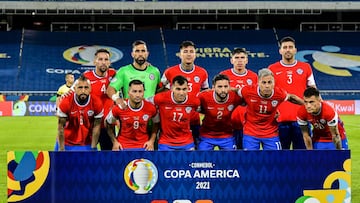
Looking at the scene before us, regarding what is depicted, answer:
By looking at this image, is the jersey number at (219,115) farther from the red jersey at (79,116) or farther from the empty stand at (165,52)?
the empty stand at (165,52)

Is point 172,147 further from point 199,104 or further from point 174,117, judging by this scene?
point 199,104

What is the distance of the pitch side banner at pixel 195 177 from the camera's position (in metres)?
5.53

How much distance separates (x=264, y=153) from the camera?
553 centimetres

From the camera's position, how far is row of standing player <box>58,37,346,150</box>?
25.0 feet

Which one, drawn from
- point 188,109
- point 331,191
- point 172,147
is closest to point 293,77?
point 188,109

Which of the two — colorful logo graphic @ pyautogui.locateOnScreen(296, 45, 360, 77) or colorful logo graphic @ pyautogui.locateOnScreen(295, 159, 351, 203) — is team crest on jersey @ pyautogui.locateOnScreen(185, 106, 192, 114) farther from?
colorful logo graphic @ pyautogui.locateOnScreen(296, 45, 360, 77)

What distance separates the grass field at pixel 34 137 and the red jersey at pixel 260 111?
1.48 m

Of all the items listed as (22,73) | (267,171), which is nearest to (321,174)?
(267,171)

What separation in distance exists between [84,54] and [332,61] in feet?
49.2

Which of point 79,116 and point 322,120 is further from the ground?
point 79,116

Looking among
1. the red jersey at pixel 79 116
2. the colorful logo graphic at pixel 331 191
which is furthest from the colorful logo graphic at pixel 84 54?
the colorful logo graphic at pixel 331 191

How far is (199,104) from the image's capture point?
25.7 ft

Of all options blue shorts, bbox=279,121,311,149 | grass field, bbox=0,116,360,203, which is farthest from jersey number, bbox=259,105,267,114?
grass field, bbox=0,116,360,203

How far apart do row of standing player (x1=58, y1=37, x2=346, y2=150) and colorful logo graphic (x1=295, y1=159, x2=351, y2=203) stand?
1.80 metres
